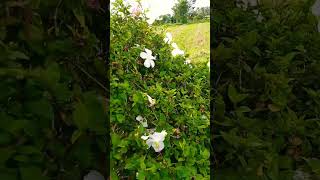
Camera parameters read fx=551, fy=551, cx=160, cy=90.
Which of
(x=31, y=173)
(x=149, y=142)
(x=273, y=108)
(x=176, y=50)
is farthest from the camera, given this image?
(x=273, y=108)

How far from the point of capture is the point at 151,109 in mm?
1550

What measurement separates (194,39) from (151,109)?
234 millimetres

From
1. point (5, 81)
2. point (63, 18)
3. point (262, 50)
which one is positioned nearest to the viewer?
point (5, 81)

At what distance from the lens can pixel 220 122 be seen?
164 centimetres

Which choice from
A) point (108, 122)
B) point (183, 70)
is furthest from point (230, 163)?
point (108, 122)

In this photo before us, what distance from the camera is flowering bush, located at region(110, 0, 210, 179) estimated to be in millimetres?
1481

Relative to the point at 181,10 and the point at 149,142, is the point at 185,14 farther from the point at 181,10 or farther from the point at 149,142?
the point at 149,142

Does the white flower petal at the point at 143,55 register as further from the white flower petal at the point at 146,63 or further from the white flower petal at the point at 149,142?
the white flower petal at the point at 149,142

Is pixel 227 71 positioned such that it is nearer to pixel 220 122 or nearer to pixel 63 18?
pixel 220 122

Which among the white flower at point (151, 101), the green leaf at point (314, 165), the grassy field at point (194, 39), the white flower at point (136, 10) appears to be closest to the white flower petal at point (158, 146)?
the white flower at point (151, 101)

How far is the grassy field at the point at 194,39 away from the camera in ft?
4.91

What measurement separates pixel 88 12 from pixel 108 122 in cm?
33

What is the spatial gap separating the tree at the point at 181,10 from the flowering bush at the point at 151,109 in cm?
7

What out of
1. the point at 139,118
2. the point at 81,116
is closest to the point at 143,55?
the point at 139,118
